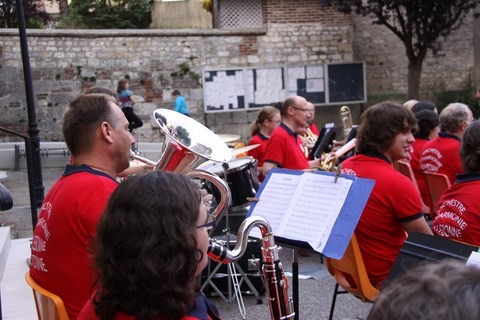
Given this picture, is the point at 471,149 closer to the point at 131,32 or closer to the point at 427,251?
the point at 427,251

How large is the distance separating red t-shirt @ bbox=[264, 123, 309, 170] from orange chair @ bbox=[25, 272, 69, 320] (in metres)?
3.74

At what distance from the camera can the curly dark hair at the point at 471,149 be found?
3.35 m

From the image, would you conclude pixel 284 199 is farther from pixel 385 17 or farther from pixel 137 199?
pixel 385 17

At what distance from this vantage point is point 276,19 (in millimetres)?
15383

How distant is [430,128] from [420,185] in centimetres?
64

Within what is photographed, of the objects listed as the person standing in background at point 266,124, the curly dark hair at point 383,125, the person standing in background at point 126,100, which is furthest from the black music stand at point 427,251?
the person standing in background at point 126,100

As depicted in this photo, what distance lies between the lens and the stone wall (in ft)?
46.7

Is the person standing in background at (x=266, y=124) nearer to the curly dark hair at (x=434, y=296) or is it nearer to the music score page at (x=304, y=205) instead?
the music score page at (x=304, y=205)

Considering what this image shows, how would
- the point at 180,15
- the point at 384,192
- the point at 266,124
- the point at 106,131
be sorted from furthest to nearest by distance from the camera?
the point at 180,15
the point at 266,124
the point at 384,192
the point at 106,131

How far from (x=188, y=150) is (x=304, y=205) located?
597 mm

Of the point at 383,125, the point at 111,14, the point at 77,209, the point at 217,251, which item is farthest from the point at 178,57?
the point at 217,251

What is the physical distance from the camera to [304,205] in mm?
3188

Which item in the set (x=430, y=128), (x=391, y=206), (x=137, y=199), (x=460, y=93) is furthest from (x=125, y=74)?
(x=137, y=199)

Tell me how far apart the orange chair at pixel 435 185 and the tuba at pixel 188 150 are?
2570mm
